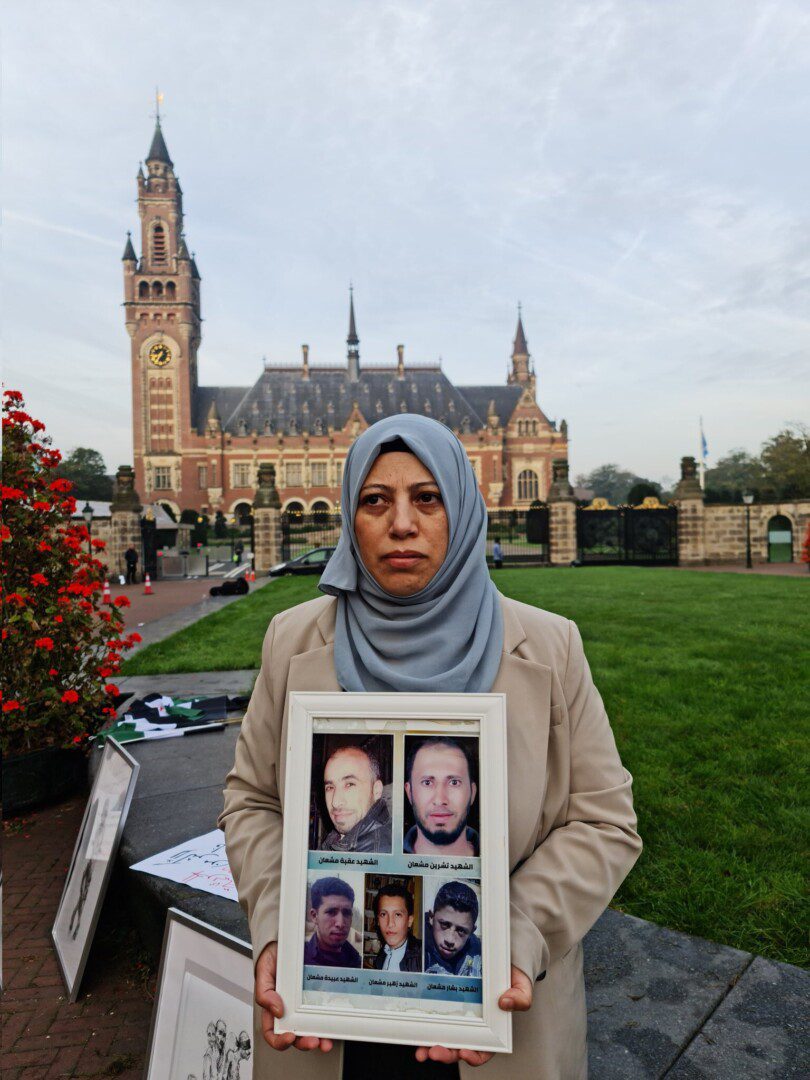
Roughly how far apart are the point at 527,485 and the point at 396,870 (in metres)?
Result: 70.4

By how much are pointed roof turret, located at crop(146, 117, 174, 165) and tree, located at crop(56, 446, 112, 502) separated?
30477mm

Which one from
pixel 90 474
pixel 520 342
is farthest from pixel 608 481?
pixel 90 474

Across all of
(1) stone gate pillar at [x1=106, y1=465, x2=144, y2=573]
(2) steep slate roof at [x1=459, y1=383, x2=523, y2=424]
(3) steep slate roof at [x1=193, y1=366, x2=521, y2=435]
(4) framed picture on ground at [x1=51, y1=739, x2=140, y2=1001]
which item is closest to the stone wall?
(1) stone gate pillar at [x1=106, y1=465, x2=144, y2=573]

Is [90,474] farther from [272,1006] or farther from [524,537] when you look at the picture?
[272,1006]

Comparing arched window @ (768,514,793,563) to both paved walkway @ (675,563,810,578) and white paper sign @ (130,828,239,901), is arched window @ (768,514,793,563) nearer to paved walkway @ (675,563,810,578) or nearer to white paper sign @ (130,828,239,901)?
paved walkway @ (675,563,810,578)

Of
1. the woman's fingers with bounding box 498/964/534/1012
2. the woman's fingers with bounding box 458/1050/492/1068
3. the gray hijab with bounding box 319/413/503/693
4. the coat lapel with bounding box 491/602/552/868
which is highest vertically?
the gray hijab with bounding box 319/413/503/693

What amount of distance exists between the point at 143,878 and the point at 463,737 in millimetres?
2594

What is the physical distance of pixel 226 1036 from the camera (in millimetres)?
2041

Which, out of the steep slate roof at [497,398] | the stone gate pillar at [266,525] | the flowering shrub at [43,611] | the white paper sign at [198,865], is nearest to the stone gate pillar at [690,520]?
the stone gate pillar at [266,525]

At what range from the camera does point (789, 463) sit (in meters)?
41.3

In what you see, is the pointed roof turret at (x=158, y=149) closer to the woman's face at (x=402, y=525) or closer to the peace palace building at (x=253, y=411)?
the peace palace building at (x=253, y=411)

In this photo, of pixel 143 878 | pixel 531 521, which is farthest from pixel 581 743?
pixel 531 521

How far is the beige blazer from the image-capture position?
1331mm

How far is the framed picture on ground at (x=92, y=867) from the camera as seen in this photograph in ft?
9.69
